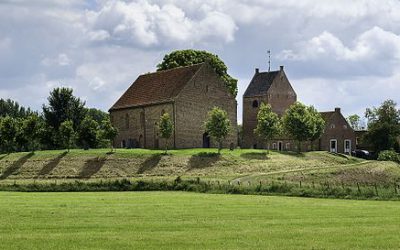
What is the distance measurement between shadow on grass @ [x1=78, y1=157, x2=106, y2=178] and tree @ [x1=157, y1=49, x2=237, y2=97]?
2828cm

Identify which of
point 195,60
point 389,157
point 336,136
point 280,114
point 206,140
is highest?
point 195,60

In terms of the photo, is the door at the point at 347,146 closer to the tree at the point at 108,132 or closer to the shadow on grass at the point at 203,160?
the shadow on grass at the point at 203,160

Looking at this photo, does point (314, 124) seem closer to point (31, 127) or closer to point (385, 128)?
point (385, 128)

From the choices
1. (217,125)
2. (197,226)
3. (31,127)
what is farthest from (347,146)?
(197,226)

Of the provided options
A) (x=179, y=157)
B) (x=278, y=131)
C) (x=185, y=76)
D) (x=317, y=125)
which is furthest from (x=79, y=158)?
(x=317, y=125)

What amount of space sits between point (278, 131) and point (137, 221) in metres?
56.5

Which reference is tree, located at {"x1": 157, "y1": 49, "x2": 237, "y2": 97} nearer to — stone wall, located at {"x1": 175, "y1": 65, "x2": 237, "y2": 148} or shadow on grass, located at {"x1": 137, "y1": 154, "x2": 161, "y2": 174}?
stone wall, located at {"x1": 175, "y1": 65, "x2": 237, "y2": 148}

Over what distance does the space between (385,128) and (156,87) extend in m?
36.1

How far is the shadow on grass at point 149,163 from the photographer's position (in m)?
63.4

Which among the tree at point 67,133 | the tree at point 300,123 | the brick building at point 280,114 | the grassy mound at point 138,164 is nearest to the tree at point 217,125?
the grassy mound at point 138,164

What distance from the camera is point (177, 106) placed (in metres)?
74.9

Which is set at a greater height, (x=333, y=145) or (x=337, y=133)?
(x=337, y=133)

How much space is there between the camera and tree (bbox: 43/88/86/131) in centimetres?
8500

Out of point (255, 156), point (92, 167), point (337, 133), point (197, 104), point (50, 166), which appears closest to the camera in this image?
point (92, 167)
